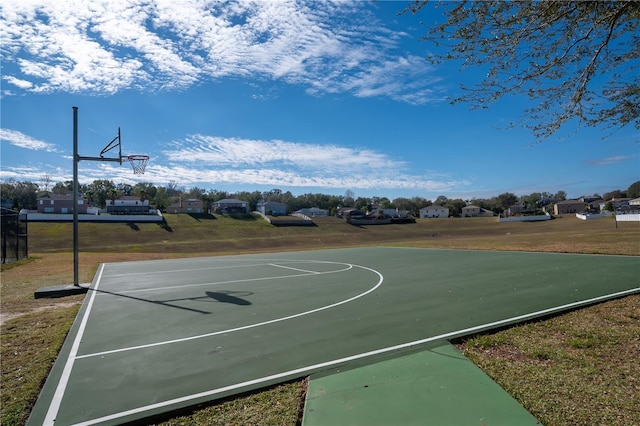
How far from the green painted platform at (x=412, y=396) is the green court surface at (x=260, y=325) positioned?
0.13 m

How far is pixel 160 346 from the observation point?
5.42 m

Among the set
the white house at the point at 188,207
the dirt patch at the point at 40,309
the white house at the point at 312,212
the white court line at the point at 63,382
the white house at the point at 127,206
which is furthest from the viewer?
the white house at the point at 312,212

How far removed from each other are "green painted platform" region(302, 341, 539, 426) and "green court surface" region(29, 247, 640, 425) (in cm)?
13

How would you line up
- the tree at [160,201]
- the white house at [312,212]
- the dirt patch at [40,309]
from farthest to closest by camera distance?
1. the white house at [312,212]
2. the tree at [160,201]
3. the dirt patch at [40,309]

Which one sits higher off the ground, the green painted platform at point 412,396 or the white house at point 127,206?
the white house at point 127,206

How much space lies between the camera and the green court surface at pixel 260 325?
3.99 m

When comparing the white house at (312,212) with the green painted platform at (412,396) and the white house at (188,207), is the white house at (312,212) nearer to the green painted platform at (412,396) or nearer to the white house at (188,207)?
the white house at (188,207)

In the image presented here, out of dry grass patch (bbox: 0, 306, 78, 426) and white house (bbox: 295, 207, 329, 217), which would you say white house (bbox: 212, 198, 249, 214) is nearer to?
white house (bbox: 295, 207, 329, 217)

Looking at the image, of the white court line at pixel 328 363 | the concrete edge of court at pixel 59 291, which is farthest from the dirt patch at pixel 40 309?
the white court line at pixel 328 363

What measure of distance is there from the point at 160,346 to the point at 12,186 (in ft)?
336

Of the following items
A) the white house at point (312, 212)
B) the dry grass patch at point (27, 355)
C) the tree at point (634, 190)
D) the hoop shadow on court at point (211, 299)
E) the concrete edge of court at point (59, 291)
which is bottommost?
the concrete edge of court at point (59, 291)

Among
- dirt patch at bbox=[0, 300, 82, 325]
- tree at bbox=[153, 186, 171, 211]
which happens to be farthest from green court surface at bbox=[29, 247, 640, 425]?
tree at bbox=[153, 186, 171, 211]

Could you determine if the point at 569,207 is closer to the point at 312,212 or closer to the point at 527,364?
the point at 312,212

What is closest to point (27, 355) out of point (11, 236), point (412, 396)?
point (412, 396)
